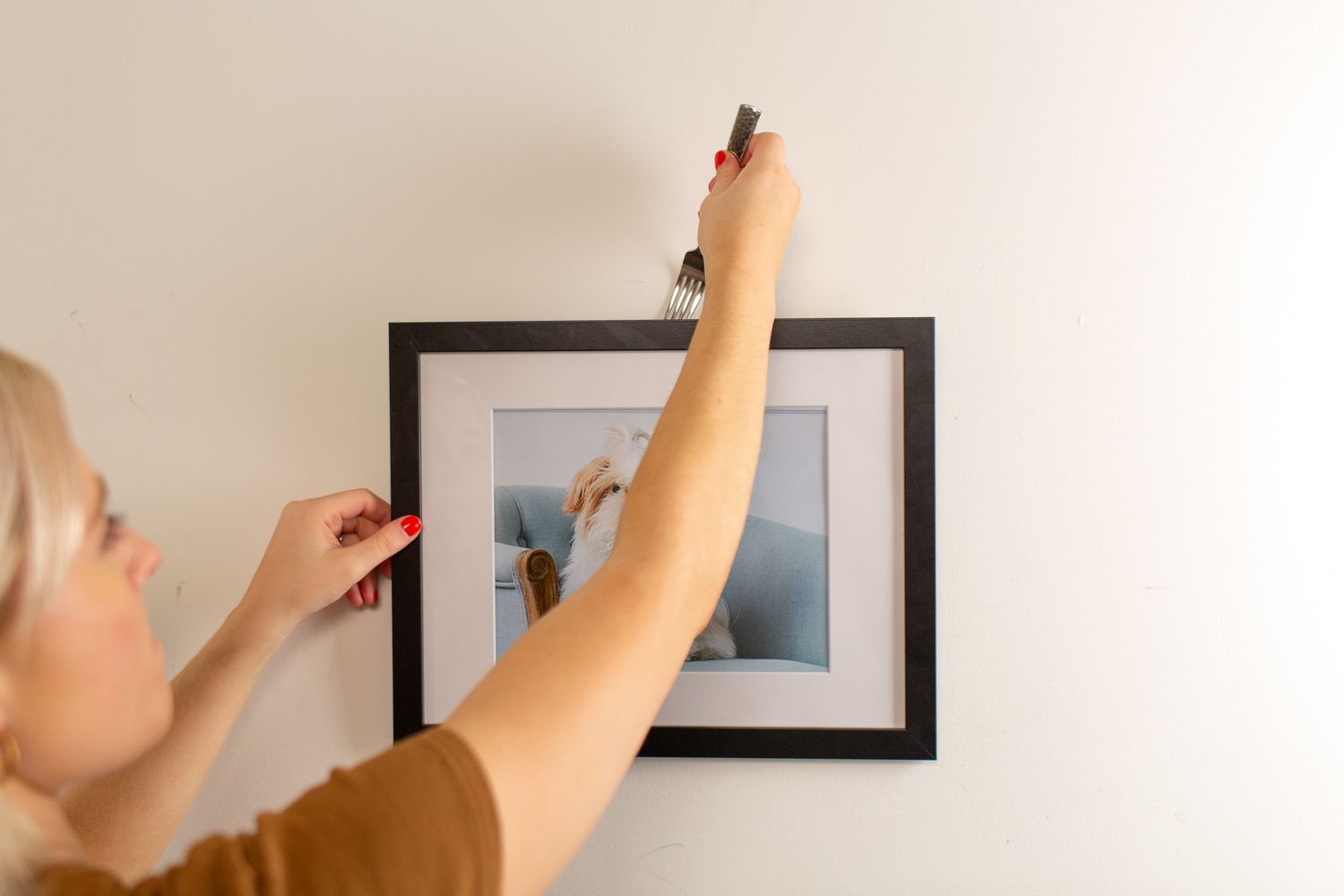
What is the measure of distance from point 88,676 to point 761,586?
1.67 ft

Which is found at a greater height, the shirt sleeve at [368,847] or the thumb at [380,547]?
the thumb at [380,547]

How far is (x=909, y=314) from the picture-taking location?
0.75 m

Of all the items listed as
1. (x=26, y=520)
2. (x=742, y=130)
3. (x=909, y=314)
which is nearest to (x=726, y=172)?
(x=742, y=130)

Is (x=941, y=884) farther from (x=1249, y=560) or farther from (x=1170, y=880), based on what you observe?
(x=1249, y=560)

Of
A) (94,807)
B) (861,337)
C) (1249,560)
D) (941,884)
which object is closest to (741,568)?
(861,337)

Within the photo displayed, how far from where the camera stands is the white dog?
0.74 meters

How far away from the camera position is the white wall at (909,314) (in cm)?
74

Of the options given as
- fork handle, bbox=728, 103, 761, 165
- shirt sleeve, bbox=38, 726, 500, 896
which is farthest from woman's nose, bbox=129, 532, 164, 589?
fork handle, bbox=728, 103, 761, 165

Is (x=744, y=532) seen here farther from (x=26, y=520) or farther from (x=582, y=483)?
(x=26, y=520)

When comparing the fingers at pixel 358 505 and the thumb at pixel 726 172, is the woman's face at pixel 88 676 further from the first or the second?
the thumb at pixel 726 172

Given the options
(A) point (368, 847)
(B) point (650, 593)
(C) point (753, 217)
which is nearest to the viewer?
(A) point (368, 847)

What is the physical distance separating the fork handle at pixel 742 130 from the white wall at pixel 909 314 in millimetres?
68

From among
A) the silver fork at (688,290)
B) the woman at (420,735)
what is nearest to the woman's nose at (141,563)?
the woman at (420,735)

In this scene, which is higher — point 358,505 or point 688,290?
point 688,290
